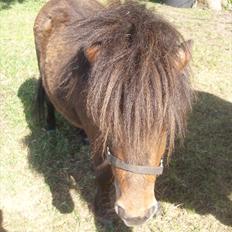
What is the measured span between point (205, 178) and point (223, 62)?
94.7 inches

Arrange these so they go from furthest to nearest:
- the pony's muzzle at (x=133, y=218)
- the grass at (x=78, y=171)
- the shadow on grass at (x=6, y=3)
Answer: the shadow on grass at (x=6, y=3) < the grass at (x=78, y=171) < the pony's muzzle at (x=133, y=218)

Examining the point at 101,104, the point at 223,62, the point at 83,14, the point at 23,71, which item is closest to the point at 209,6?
the point at 223,62

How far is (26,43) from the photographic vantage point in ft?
19.5

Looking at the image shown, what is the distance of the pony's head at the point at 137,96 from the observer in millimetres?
1846

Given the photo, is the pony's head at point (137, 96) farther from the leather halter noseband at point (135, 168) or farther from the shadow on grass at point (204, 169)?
the shadow on grass at point (204, 169)

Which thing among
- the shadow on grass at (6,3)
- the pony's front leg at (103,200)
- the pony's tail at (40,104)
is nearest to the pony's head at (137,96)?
the pony's front leg at (103,200)

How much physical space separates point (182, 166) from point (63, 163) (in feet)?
3.43

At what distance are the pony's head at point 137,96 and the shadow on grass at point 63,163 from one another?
1.08 metres

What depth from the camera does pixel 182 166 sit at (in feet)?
11.6

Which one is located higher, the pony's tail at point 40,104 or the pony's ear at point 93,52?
the pony's ear at point 93,52

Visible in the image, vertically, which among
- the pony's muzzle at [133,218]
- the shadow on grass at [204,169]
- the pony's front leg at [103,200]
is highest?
the pony's muzzle at [133,218]

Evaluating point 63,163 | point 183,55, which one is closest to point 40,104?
point 63,163

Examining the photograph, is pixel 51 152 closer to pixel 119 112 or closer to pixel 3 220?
pixel 3 220

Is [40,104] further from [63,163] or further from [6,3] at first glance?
[6,3]
